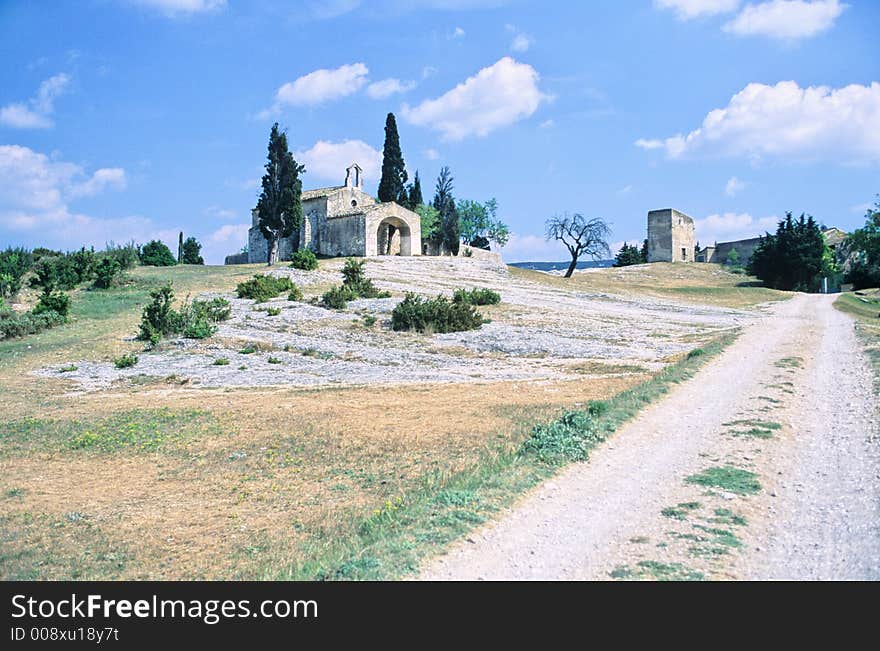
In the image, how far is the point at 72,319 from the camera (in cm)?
2738

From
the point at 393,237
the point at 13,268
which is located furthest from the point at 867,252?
the point at 13,268

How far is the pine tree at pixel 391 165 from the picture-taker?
63.0 meters

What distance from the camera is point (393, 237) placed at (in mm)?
59594

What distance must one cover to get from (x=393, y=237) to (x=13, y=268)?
3111 cm

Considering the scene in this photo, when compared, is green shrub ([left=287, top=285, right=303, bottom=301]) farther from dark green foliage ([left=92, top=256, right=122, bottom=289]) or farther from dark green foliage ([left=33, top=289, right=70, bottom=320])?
dark green foliage ([left=92, top=256, right=122, bottom=289])

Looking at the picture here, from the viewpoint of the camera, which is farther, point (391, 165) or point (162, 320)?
point (391, 165)

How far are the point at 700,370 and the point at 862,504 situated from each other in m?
8.91

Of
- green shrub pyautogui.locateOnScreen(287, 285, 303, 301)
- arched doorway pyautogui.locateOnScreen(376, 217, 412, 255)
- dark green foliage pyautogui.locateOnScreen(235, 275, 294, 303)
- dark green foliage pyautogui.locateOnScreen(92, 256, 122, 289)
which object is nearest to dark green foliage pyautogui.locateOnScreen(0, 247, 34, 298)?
dark green foliage pyautogui.locateOnScreen(92, 256, 122, 289)

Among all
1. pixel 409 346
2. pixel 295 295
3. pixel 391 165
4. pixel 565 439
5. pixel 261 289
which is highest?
pixel 391 165

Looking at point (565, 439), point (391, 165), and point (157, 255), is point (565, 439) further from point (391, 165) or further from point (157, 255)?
point (157, 255)

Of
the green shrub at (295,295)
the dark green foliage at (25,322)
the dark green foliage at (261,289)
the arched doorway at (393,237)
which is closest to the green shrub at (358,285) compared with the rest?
the green shrub at (295,295)

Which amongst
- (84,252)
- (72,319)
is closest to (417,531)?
(72,319)

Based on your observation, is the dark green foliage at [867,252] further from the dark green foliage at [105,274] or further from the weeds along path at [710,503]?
the dark green foliage at [105,274]

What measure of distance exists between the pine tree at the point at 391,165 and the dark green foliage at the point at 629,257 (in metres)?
35.1
